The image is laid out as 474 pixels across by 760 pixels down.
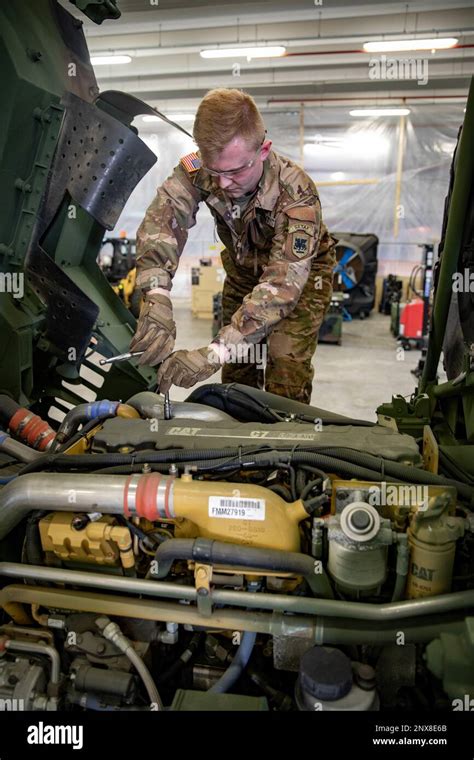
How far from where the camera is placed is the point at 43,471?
159 centimetres

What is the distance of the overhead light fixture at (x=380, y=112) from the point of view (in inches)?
419

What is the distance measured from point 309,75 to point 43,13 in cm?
867

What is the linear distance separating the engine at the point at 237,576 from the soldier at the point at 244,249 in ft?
1.86

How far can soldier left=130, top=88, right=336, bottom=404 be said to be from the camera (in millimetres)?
1917

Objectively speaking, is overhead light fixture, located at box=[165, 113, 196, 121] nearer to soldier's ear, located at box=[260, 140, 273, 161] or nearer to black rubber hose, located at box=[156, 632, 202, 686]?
soldier's ear, located at box=[260, 140, 273, 161]

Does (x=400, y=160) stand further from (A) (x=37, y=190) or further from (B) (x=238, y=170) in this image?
(B) (x=238, y=170)

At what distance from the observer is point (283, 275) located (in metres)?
2.20

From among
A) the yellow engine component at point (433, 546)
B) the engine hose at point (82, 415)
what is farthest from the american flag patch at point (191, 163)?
the yellow engine component at point (433, 546)

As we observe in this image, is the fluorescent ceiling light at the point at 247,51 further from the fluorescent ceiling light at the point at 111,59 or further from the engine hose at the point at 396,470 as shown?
the engine hose at the point at 396,470

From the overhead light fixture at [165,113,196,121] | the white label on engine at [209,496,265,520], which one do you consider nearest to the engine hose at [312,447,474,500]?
the white label on engine at [209,496,265,520]

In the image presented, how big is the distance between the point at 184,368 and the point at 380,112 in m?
10.7

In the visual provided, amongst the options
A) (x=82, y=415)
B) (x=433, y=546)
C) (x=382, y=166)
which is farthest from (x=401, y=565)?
(x=382, y=166)

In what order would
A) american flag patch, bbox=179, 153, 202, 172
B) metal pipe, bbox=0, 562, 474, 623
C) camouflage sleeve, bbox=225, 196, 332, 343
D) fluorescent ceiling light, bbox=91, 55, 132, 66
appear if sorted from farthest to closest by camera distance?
fluorescent ceiling light, bbox=91, 55, 132, 66 → american flag patch, bbox=179, 153, 202, 172 → camouflage sleeve, bbox=225, 196, 332, 343 → metal pipe, bbox=0, 562, 474, 623

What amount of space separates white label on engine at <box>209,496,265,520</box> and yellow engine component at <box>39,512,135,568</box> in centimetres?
24
